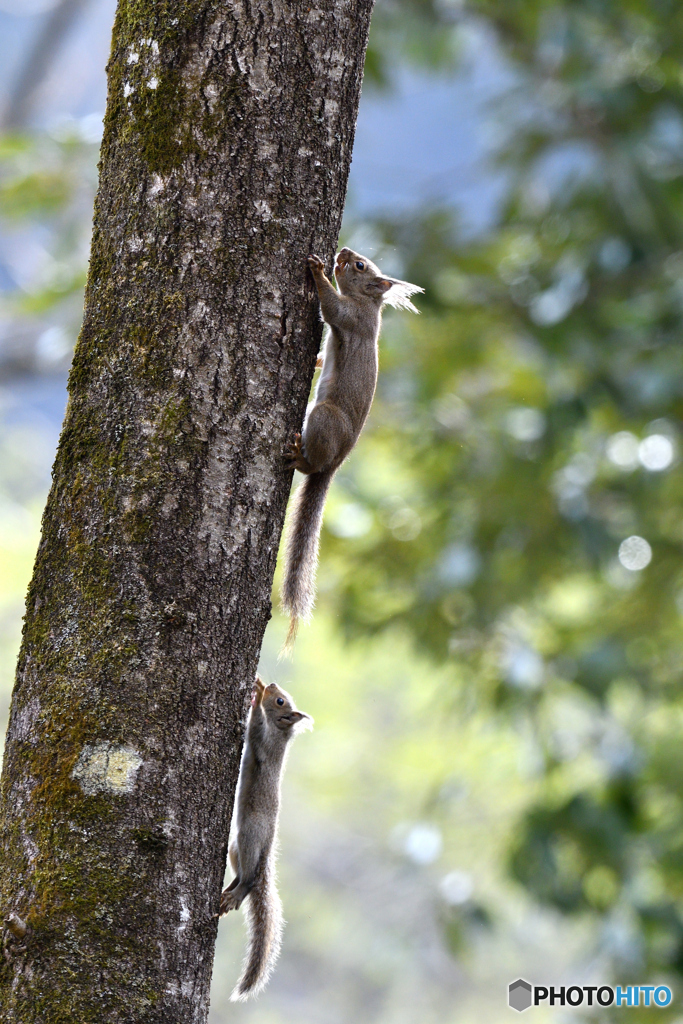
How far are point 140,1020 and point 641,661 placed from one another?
5173mm

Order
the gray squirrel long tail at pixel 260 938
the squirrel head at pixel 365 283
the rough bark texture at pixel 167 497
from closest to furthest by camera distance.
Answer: the rough bark texture at pixel 167 497 < the gray squirrel long tail at pixel 260 938 < the squirrel head at pixel 365 283

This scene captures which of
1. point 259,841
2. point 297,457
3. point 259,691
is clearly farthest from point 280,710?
point 297,457

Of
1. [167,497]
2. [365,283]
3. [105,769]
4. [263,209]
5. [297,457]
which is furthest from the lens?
[365,283]

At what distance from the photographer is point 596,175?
6.20 meters

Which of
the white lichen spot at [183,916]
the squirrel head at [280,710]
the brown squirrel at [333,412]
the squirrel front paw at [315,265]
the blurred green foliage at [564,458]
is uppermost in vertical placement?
the blurred green foliage at [564,458]

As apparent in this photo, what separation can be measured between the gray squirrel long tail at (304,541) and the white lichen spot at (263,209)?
0.83m

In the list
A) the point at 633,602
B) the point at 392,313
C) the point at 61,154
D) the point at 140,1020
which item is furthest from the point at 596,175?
the point at 140,1020

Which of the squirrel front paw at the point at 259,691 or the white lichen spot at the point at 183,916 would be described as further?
the squirrel front paw at the point at 259,691

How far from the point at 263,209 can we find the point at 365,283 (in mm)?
1146

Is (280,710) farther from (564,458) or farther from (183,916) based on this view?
(564,458)

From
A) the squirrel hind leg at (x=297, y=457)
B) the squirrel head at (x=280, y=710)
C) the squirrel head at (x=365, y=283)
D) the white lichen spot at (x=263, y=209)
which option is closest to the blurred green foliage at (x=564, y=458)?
the squirrel head at (x=365, y=283)

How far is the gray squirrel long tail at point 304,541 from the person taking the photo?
2689 millimetres

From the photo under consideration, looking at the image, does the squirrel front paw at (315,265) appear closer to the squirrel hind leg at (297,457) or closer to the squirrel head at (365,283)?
the squirrel hind leg at (297,457)

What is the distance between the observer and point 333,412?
9.04 ft
